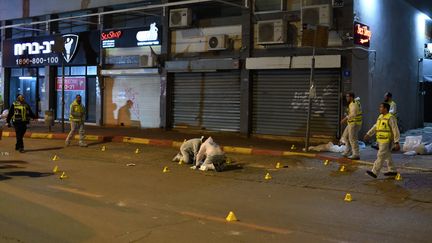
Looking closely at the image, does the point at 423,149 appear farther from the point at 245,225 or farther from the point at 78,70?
the point at 78,70

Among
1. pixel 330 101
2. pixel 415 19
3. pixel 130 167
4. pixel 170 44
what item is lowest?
pixel 130 167

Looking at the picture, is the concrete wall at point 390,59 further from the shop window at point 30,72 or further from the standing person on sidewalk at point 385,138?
the shop window at point 30,72

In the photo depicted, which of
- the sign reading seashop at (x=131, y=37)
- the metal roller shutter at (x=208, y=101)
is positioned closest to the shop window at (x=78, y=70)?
the sign reading seashop at (x=131, y=37)

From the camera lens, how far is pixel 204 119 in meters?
21.1

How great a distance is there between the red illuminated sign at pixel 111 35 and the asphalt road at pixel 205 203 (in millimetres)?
10797

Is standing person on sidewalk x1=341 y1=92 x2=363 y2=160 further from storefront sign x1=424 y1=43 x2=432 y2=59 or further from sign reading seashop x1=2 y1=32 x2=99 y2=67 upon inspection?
sign reading seashop x1=2 y1=32 x2=99 y2=67

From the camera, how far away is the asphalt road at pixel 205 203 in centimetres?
671

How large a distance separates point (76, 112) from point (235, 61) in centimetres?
620

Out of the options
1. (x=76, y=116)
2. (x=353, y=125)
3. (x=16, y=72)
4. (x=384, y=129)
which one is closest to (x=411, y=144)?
(x=353, y=125)

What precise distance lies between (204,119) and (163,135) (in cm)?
195

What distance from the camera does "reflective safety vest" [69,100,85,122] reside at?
17.4 m

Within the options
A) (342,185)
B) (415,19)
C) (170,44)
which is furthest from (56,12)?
(342,185)

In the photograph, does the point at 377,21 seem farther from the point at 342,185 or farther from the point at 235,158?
the point at 342,185

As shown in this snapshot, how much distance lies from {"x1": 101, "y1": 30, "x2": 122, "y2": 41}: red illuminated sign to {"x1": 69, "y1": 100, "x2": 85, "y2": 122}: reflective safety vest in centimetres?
693
